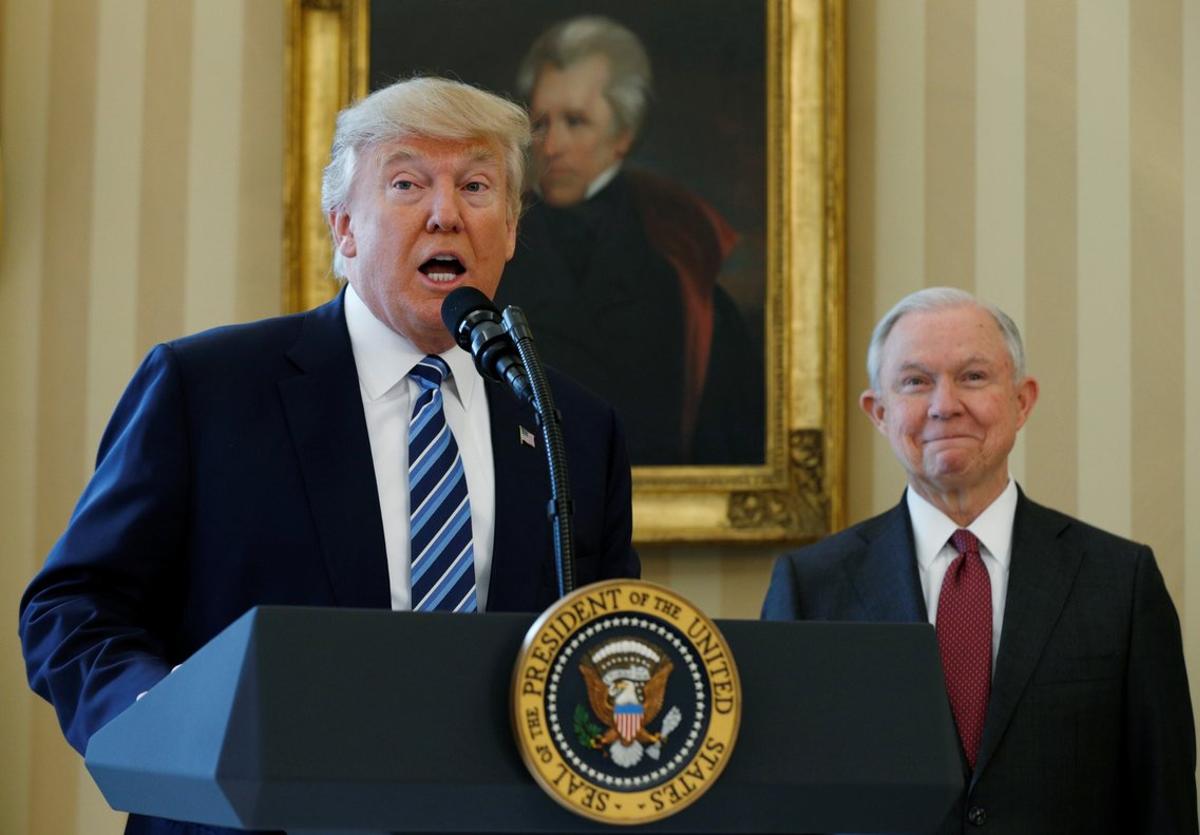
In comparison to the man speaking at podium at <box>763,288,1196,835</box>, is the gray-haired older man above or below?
above

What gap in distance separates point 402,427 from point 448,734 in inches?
38.4

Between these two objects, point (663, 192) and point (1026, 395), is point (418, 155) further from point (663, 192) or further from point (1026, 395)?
point (663, 192)

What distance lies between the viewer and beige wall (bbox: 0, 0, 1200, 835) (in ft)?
12.8

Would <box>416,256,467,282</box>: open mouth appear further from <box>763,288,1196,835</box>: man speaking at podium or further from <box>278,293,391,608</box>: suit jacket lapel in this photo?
<box>763,288,1196,835</box>: man speaking at podium

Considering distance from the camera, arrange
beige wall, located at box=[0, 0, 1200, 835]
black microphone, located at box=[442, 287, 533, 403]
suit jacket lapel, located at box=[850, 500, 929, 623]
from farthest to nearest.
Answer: beige wall, located at box=[0, 0, 1200, 835], suit jacket lapel, located at box=[850, 500, 929, 623], black microphone, located at box=[442, 287, 533, 403]

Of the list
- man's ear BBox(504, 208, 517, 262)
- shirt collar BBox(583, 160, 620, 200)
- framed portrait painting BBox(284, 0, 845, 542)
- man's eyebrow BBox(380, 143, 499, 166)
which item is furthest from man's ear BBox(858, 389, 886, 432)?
man's eyebrow BBox(380, 143, 499, 166)

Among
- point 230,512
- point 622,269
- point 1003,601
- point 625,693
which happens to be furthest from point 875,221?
point 625,693

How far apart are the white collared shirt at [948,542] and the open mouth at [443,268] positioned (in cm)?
132

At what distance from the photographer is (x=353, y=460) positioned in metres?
2.14

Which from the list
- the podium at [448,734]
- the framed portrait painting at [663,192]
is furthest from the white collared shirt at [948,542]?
the podium at [448,734]

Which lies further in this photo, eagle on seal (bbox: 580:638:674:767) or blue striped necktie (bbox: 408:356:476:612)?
blue striped necktie (bbox: 408:356:476:612)

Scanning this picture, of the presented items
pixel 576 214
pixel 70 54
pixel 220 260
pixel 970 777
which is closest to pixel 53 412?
pixel 220 260

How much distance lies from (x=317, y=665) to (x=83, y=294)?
290 cm

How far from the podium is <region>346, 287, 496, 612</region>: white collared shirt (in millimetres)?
695
